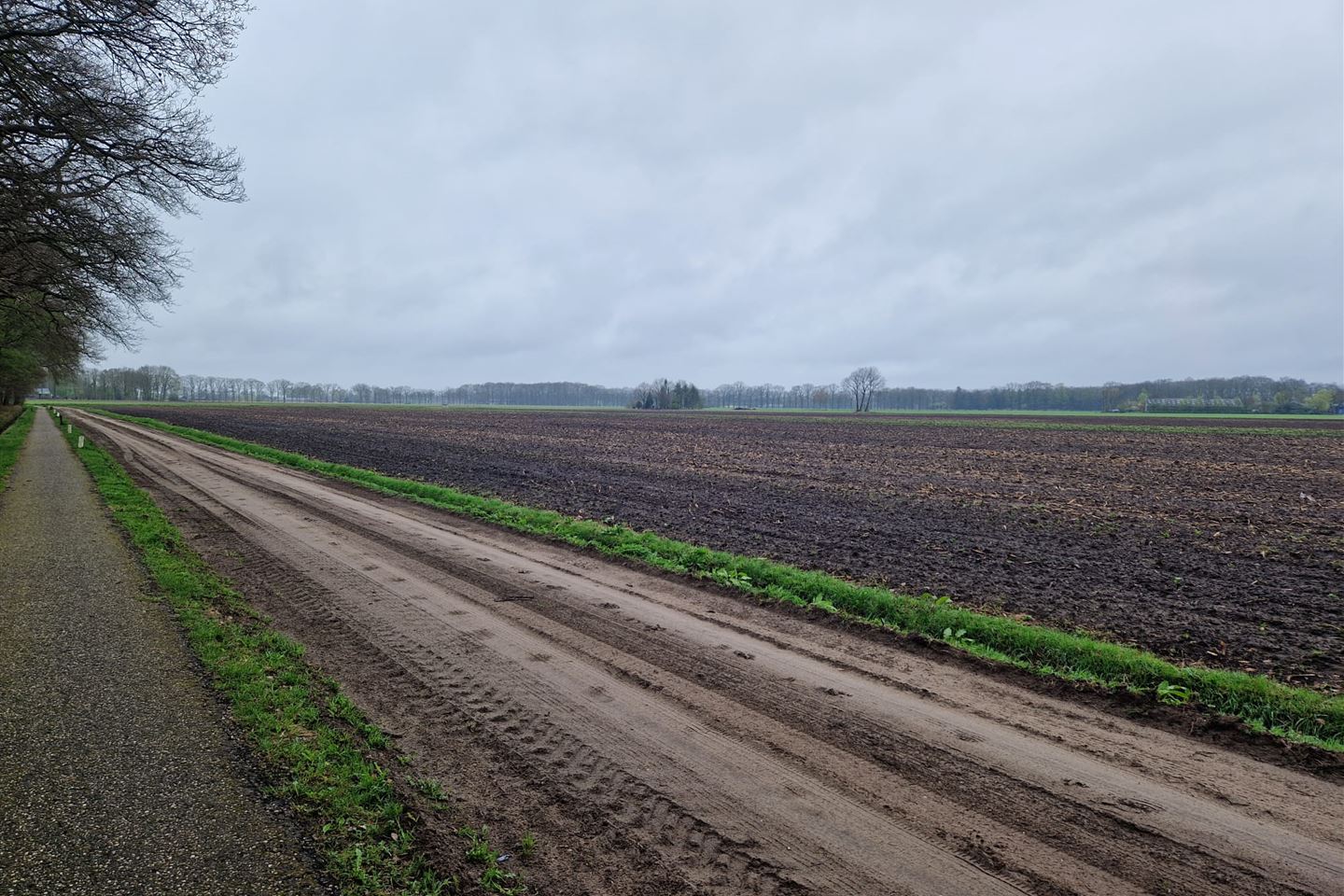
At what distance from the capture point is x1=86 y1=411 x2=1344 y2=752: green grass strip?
17.4ft

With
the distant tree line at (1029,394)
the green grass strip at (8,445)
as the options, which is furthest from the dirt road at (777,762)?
the distant tree line at (1029,394)

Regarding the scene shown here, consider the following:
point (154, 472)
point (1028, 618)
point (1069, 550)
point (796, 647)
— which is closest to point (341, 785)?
point (796, 647)

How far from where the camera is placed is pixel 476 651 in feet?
20.3

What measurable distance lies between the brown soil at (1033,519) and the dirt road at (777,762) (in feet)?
Result: 9.97

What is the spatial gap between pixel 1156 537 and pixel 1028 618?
707 centimetres

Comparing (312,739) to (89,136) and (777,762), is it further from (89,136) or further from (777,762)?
(89,136)

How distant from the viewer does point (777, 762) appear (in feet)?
14.3

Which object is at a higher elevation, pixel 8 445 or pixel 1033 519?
pixel 8 445

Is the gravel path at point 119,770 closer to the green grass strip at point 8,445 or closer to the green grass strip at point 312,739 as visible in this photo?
the green grass strip at point 312,739

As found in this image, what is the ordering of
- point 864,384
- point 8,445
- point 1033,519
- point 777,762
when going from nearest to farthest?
point 777,762 < point 1033,519 < point 8,445 < point 864,384

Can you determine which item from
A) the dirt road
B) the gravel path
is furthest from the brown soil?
the gravel path

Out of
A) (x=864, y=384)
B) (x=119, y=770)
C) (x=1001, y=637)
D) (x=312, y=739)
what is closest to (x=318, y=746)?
(x=312, y=739)

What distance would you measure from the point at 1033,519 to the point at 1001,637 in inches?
343

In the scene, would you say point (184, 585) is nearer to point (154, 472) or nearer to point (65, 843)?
point (65, 843)
